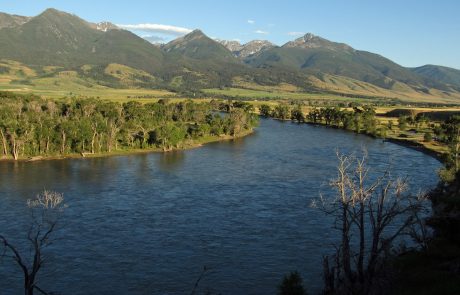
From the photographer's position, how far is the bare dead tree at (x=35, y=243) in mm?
34719

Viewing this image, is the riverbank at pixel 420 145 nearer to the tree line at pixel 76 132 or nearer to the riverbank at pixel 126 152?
the riverbank at pixel 126 152

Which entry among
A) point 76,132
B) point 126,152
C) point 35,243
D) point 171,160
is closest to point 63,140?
point 76,132

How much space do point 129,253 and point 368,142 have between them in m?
137

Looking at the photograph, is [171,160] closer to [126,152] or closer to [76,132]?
[126,152]

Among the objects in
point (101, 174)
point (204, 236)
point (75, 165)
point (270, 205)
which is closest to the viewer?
point (204, 236)

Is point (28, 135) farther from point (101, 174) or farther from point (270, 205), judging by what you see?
point (270, 205)

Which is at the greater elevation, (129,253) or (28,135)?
(28,135)

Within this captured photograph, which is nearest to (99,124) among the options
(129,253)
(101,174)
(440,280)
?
(101,174)

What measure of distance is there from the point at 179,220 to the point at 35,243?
44.3 meters

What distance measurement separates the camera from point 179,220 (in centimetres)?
7862

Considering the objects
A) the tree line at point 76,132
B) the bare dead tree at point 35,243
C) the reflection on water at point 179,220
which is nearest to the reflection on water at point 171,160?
the reflection on water at point 179,220

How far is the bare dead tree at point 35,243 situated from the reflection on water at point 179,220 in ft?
5.88

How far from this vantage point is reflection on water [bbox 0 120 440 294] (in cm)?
5731

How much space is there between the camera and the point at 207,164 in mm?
130250
